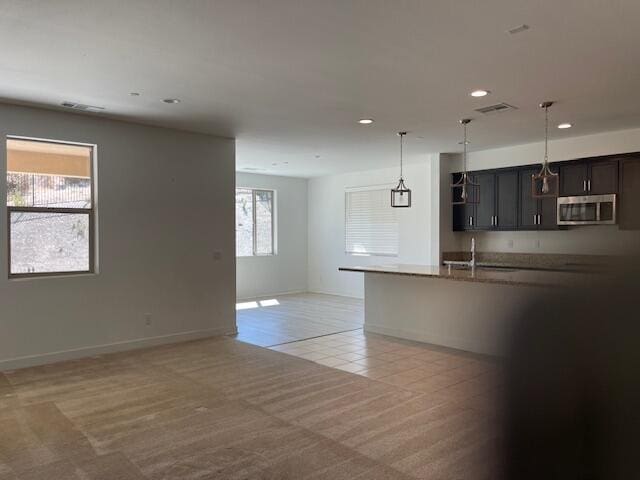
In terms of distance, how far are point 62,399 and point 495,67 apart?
14.0 feet

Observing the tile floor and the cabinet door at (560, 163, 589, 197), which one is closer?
the tile floor

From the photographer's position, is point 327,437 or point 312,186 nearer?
point 327,437

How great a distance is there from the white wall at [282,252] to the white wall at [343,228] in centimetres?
22

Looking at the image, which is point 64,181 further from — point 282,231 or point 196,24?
point 282,231

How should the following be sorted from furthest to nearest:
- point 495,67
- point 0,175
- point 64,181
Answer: point 64,181
point 0,175
point 495,67


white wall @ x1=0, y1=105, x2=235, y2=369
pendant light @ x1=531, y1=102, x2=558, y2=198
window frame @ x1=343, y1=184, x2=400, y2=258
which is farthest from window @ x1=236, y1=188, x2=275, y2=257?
pendant light @ x1=531, y1=102, x2=558, y2=198

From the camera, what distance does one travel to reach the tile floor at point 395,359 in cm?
419

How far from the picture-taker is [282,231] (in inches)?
401

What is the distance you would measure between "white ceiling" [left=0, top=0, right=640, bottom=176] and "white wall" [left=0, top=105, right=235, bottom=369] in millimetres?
383

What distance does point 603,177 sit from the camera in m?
5.89

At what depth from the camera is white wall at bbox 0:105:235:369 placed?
187 inches

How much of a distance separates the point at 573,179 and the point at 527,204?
669 millimetres

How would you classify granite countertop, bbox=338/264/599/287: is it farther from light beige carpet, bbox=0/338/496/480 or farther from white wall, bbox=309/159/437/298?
white wall, bbox=309/159/437/298

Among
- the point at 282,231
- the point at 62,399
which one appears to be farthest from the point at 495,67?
the point at 282,231
